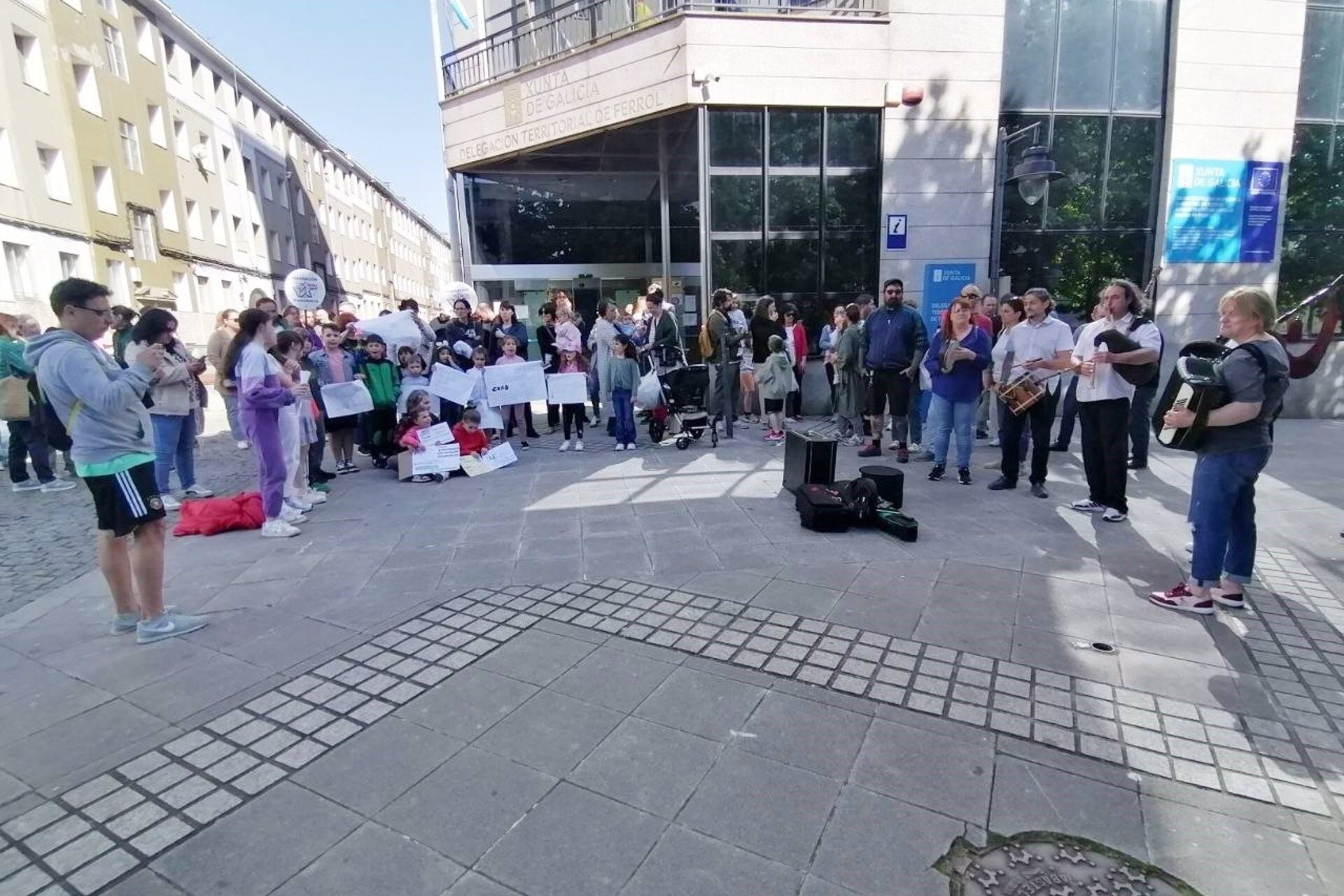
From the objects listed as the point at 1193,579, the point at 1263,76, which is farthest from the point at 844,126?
the point at 1193,579

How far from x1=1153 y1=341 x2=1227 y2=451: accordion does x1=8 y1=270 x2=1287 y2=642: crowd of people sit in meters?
0.06

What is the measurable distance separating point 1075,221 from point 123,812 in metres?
13.8

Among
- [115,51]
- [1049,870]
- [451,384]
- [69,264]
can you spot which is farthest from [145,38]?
[1049,870]

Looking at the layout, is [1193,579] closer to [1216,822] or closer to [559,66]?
[1216,822]

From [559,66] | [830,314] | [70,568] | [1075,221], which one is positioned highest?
[559,66]

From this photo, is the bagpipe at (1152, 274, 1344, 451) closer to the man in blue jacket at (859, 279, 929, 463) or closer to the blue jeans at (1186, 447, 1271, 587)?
the blue jeans at (1186, 447, 1271, 587)

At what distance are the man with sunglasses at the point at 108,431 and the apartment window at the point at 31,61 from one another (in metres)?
23.0

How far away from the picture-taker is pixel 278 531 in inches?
228

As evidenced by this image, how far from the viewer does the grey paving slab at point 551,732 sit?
2.76 meters

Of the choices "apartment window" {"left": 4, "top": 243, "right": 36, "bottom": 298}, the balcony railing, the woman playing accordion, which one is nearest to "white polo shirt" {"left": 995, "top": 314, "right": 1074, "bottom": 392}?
the woman playing accordion

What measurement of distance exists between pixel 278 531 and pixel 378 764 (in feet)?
12.4

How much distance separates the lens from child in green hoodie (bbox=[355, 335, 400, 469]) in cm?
809

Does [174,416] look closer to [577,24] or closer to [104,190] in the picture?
[577,24]

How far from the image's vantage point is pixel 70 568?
5.30 metres
